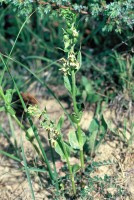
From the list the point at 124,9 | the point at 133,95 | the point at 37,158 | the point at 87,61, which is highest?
the point at 124,9

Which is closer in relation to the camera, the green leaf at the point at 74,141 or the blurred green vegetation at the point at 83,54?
the green leaf at the point at 74,141

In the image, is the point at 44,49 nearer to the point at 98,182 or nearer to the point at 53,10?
the point at 53,10

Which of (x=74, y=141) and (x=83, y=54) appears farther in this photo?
(x=83, y=54)

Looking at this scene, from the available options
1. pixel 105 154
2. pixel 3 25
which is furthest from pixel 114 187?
pixel 3 25

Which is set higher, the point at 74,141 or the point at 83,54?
the point at 83,54

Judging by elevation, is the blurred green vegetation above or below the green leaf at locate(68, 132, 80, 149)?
above

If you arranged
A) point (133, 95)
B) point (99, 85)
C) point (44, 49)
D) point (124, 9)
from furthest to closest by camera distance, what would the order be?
point (44, 49) < point (99, 85) < point (133, 95) < point (124, 9)

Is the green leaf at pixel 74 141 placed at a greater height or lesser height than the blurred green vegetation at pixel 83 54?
lesser

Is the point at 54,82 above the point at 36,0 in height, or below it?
below

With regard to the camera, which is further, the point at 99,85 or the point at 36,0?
the point at 99,85

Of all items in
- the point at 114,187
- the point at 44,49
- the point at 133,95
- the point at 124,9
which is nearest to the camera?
the point at 114,187

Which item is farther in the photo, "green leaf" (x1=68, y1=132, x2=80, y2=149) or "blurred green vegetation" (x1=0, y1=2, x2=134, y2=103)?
"blurred green vegetation" (x1=0, y1=2, x2=134, y2=103)
